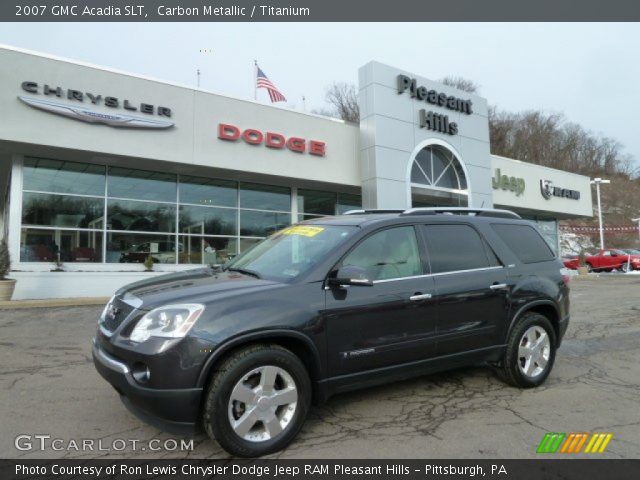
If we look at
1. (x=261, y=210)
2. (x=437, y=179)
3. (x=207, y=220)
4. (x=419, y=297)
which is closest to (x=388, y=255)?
(x=419, y=297)

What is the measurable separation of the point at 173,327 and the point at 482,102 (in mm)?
21681

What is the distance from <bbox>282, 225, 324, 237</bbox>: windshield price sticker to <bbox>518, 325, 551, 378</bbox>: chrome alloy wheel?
2.38m

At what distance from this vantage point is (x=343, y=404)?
4.37 metres

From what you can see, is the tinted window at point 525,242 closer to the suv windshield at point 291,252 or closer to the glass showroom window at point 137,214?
the suv windshield at point 291,252

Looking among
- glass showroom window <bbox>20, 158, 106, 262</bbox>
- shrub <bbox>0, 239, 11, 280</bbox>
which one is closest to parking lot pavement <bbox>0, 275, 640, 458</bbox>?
shrub <bbox>0, 239, 11, 280</bbox>

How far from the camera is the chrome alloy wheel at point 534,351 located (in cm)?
490

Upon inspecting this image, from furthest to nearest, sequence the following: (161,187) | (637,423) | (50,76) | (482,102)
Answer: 1. (482,102)
2. (161,187)
3. (50,76)
4. (637,423)

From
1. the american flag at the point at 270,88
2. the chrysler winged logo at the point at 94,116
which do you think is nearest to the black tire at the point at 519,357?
the chrysler winged logo at the point at 94,116

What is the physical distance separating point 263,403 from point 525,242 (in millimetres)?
3552

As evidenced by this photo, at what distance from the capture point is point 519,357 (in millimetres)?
4859

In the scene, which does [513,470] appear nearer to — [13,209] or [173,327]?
[173,327]

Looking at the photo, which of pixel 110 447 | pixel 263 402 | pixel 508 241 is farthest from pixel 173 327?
pixel 508 241

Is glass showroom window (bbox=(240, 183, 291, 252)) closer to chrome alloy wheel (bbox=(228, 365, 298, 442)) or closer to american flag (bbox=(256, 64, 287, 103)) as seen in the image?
american flag (bbox=(256, 64, 287, 103))

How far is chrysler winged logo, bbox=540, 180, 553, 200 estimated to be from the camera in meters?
26.7
